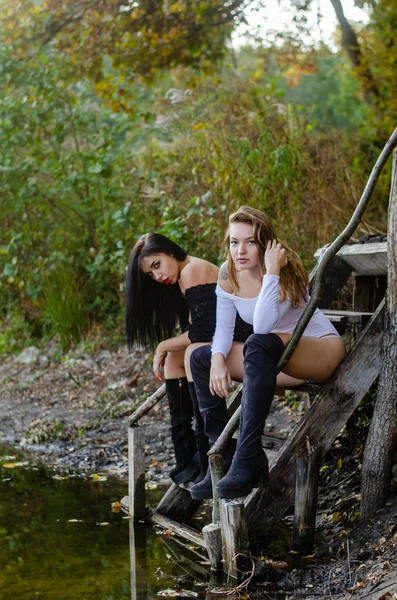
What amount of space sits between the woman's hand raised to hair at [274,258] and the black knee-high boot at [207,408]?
59 centimetres

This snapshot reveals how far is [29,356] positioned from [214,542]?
274 inches

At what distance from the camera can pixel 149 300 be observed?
467 centimetres

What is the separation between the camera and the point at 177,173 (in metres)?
9.13

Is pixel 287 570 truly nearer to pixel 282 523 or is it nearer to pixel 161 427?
pixel 282 523

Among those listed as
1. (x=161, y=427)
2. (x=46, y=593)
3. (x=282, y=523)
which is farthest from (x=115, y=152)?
(x=46, y=593)

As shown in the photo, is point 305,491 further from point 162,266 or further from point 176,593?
point 162,266

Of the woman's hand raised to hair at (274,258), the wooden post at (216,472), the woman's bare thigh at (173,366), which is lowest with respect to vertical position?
the wooden post at (216,472)

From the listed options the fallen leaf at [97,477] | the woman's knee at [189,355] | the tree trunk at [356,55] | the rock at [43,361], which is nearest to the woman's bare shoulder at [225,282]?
the woman's knee at [189,355]

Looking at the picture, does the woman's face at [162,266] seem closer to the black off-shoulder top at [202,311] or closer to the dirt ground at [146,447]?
the black off-shoulder top at [202,311]

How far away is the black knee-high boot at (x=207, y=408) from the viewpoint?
13.2 feet

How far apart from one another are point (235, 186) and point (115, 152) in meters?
4.17

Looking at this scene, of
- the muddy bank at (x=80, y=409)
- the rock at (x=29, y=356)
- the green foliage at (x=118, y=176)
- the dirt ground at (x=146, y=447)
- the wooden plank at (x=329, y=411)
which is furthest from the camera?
the rock at (x=29, y=356)

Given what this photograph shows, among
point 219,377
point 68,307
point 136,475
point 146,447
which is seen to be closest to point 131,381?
point 146,447

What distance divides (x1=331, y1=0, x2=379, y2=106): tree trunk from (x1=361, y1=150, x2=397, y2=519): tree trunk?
7192mm
